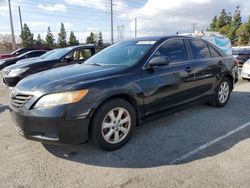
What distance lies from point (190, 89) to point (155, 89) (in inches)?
40.5

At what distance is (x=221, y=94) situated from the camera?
18.1 feet

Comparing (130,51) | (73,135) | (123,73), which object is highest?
(130,51)

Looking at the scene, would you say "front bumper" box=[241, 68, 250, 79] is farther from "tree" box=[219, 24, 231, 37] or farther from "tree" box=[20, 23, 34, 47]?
"tree" box=[219, 24, 231, 37]

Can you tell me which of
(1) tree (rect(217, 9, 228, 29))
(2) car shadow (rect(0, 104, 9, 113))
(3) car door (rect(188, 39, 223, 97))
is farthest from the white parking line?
(1) tree (rect(217, 9, 228, 29))

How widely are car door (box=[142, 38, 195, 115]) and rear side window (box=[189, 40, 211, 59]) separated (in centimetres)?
26

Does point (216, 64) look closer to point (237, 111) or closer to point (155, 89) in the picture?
point (237, 111)

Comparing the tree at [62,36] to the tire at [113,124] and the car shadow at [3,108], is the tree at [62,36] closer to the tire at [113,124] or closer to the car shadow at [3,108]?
the car shadow at [3,108]

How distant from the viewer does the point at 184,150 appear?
137 inches

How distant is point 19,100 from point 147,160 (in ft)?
6.08

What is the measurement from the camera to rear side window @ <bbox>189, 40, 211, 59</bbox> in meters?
4.82

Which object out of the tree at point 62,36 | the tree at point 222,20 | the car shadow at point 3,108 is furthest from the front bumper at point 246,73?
the tree at point 222,20

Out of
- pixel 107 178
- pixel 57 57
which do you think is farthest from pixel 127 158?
pixel 57 57

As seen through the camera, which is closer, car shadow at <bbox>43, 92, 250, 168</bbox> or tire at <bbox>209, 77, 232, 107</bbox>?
car shadow at <bbox>43, 92, 250, 168</bbox>


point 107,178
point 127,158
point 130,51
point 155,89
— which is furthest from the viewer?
point 130,51
